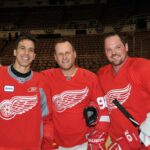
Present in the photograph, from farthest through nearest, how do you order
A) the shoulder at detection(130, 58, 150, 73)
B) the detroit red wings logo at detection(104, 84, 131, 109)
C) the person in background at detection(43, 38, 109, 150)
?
1. the person in background at detection(43, 38, 109, 150)
2. the detroit red wings logo at detection(104, 84, 131, 109)
3. the shoulder at detection(130, 58, 150, 73)

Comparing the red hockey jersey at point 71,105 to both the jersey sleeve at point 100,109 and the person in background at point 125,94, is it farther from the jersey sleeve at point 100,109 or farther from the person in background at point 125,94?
the person in background at point 125,94

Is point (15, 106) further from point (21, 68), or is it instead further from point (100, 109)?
point (100, 109)

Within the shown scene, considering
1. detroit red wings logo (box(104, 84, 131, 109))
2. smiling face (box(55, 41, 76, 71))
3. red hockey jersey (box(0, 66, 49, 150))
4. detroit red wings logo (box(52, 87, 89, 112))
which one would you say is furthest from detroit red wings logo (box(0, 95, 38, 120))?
detroit red wings logo (box(104, 84, 131, 109))

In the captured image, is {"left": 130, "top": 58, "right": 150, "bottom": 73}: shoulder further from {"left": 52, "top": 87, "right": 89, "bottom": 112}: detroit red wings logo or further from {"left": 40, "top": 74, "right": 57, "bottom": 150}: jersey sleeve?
{"left": 40, "top": 74, "right": 57, "bottom": 150}: jersey sleeve

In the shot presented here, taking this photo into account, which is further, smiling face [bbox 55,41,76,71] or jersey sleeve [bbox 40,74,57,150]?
smiling face [bbox 55,41,76,71]

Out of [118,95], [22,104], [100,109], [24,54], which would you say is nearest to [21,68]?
[24,54]

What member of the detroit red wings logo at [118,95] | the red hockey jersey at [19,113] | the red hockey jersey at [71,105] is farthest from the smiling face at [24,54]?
the detroit red wings logo at [118,95]

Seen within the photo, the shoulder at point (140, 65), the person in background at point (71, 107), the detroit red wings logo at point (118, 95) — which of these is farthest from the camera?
the person in background at point (71, 107)

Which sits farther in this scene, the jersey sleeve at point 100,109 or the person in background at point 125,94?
the jersey sleeve at point 100,109

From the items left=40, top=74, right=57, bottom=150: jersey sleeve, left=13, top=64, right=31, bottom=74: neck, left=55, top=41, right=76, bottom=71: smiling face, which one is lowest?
left=40, top=74, right=57, bottom=150: jersey sleeve

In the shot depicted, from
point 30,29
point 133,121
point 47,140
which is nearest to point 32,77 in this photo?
point 47,140

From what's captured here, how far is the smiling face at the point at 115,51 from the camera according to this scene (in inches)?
127

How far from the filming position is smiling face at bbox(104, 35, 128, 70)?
3.24m

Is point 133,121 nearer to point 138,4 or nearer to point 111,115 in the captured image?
point 111,115
